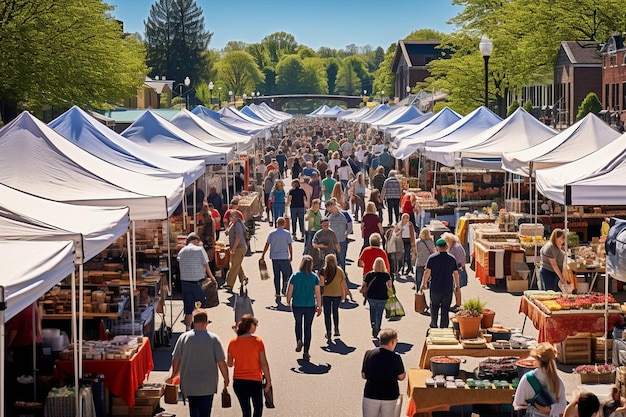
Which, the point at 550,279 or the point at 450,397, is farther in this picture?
the point at 550,279

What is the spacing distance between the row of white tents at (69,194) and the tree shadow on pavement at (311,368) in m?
2.46

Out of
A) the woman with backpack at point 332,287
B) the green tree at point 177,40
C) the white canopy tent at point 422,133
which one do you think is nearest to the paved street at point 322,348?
the woman with backpack at point 332,287

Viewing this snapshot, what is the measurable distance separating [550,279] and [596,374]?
4235mm

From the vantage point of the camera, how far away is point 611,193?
44.3 feet

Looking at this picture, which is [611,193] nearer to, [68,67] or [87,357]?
[87,357]

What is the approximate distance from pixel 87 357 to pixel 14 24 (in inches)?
1373

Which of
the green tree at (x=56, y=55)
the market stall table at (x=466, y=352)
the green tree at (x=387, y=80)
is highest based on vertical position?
the green tree at (x=387, y=80)

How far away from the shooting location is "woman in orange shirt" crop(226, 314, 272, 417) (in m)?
10.1

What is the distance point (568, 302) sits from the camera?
46.3 ft

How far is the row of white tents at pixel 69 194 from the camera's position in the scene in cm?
884

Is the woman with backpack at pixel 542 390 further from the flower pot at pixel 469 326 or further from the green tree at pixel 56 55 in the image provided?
the green tree at pixel 56 55

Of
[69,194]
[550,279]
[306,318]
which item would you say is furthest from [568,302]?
[69,194]

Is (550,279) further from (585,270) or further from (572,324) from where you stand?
(572,324)

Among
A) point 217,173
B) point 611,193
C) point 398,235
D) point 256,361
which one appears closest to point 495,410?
point 256,361
